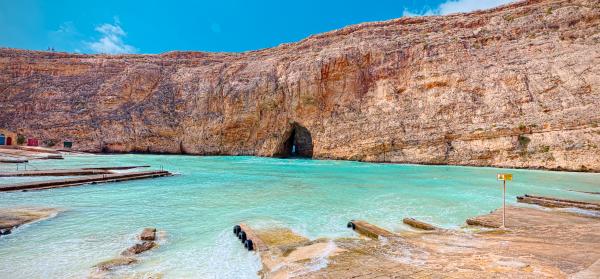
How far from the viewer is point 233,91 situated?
1863 inches

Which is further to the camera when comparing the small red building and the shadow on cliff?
the shadow on cliff

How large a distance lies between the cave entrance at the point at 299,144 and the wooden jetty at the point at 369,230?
3985cm

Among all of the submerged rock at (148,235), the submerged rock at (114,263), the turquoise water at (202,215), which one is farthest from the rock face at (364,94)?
the submerged rock at (114,263)

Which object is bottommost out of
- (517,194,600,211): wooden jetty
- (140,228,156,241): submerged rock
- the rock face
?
(140,228,156,241): submerged rock

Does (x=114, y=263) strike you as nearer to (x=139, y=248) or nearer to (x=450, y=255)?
(x=139, y=248)

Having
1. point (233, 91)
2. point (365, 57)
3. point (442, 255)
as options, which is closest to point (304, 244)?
point (442, 255)

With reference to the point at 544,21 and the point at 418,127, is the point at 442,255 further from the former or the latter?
the point at 544,21

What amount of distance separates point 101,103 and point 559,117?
179 ft

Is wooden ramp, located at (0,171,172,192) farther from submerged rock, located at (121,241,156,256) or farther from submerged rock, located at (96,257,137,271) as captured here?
submerged rock, located at (96,257,137,271)

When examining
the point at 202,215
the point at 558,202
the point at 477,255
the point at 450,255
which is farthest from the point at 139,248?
the point at 558,202

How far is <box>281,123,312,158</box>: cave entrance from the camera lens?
48681 mm

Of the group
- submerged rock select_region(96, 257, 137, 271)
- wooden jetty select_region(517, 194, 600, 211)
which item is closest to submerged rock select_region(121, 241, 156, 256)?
submerged rock select_region(96, 257, 137, 271)

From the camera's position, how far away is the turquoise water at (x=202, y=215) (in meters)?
5.64

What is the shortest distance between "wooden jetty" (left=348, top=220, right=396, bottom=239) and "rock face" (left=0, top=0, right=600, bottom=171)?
25.0 metres
